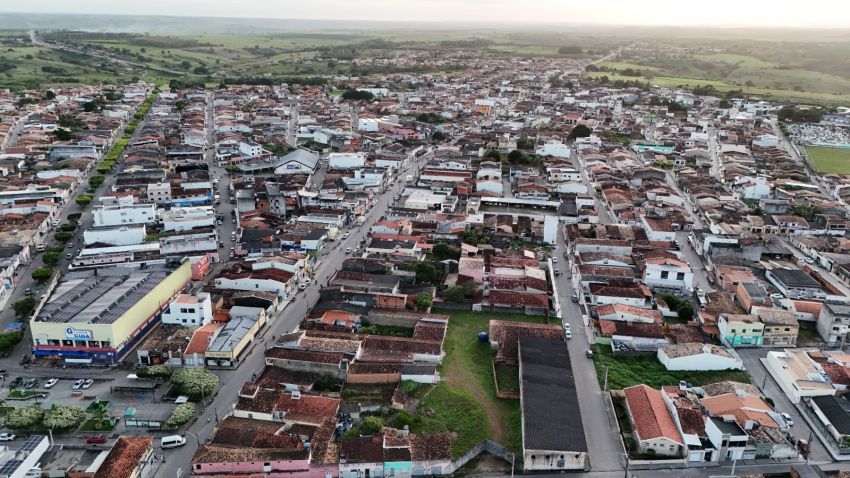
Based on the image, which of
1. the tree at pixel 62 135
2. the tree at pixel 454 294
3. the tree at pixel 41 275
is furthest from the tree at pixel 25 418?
the tree at pixel 62 135

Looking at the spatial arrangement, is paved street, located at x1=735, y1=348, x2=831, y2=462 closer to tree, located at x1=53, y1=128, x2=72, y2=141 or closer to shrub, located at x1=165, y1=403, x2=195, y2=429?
shrub, located at x1=165, y1=403, x2=195, y2=429

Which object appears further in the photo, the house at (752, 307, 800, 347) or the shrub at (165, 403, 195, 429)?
the house at (752, 307, 800, 347)

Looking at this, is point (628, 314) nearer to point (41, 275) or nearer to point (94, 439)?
point (94, 439)

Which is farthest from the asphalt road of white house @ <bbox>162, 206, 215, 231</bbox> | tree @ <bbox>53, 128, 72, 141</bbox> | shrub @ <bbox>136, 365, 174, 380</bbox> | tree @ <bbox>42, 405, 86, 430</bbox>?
tree @ <bbox>53, 128, 72, 141</bbox>

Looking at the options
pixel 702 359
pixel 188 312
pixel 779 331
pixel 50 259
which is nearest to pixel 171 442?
pixel 188 312

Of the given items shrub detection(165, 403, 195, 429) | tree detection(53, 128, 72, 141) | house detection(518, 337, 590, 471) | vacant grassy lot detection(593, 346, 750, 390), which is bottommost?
vacant grassy lot detection(593, 346, 750, 390)

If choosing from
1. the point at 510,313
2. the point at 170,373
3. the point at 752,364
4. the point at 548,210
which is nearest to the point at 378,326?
the point at 510,313

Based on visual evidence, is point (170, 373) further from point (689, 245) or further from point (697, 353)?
point (689, 245)
